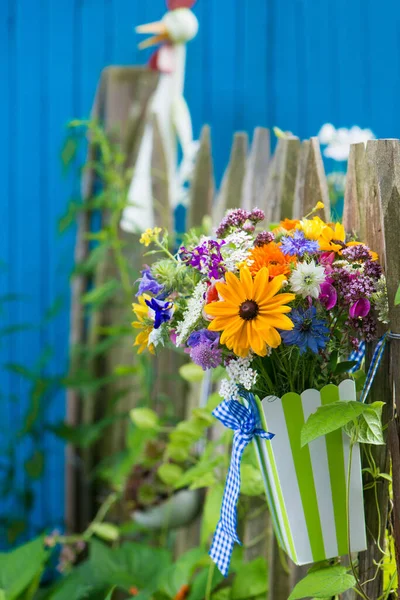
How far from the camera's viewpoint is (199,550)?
1461 mm

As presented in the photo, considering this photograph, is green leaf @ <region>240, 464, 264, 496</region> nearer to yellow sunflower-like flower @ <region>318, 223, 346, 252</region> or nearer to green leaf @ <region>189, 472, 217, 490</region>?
green leaf @ <region>189, 472, 217, 490</region>

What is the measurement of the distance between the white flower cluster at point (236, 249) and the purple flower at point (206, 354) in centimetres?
10

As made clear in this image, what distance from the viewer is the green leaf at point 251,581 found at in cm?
135

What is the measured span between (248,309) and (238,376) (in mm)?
111

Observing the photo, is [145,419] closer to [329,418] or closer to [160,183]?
[160,183]

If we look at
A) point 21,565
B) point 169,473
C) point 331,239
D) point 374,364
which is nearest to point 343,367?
point 374,364

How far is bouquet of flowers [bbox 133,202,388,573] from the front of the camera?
0.79m

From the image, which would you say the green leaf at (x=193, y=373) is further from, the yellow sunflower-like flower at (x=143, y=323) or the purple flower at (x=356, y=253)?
the purple flower at (x=356, y=253)

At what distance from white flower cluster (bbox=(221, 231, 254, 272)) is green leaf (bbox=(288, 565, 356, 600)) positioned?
41 cm

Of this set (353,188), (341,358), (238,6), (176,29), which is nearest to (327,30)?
(238,6)

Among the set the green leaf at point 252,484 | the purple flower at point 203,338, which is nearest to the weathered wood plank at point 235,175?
the green leaf at point 252,484

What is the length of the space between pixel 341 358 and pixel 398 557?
278mm

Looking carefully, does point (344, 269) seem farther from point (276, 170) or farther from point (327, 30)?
point (327, 30)

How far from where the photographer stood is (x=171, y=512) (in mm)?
1675
